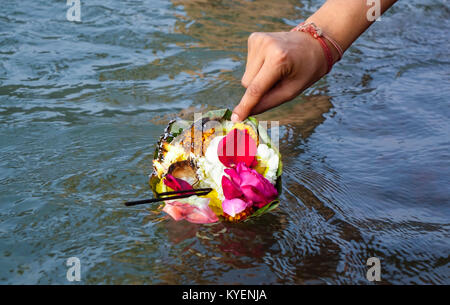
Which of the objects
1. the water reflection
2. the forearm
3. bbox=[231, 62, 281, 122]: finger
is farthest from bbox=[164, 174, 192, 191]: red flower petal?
the water reflection

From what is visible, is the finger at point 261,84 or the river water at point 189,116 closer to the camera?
the finger at point 261,84

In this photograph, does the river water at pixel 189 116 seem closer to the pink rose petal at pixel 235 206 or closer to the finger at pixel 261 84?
the pink rose petal at pixel 235 206

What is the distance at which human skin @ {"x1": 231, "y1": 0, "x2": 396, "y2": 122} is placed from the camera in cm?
234

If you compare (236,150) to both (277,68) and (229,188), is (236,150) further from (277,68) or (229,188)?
(277,68)

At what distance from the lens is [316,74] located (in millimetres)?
2533

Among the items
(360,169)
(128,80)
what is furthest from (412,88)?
(128,80)

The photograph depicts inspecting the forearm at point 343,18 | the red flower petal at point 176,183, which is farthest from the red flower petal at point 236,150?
the forearm at point 343,18

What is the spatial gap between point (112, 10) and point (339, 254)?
4.99 m

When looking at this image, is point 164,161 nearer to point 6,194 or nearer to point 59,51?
point 6,194

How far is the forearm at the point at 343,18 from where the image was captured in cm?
259

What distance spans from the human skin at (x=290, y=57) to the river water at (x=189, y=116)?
2.33 ft

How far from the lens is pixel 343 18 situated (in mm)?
2607

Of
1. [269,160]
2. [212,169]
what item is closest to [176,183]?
[212,169]
